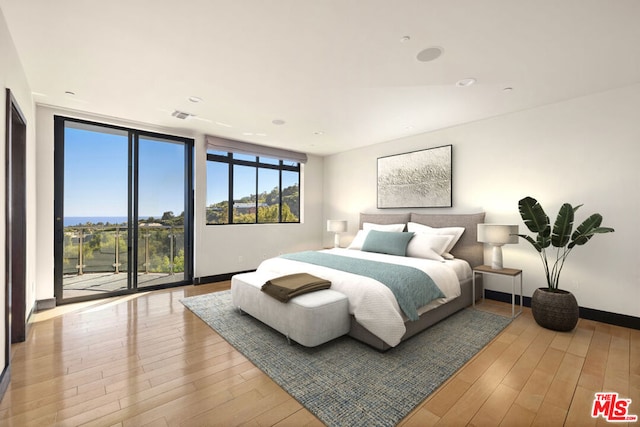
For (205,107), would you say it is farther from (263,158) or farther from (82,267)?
(82,267)

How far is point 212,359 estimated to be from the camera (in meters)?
2.33

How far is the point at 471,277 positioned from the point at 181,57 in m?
4.11

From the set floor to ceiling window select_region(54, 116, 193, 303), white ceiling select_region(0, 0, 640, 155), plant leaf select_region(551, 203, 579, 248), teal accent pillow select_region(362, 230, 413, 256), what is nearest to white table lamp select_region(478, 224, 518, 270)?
plant leaf select_region(551, 203, 579, 248)

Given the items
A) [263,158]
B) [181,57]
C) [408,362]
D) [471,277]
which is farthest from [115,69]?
[471,277]

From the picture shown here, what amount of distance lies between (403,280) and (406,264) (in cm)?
68

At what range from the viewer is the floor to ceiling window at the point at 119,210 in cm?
388

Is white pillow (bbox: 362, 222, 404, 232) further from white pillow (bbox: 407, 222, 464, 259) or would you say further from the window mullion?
the window mullion

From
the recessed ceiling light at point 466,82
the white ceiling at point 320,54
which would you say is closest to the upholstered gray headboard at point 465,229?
the white ceiling at point 320,54

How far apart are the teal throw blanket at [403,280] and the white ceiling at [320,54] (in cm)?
194

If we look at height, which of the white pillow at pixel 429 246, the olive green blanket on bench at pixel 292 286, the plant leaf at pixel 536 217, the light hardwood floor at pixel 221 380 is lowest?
the light hardwood floor at pixel 221 380

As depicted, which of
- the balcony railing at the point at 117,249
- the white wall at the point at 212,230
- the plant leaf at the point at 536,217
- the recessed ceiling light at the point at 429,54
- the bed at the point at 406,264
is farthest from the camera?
the balcony railing at the point at 117,249

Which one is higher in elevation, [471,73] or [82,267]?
[471,73]

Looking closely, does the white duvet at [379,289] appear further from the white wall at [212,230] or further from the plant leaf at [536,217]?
the white wall at [212,230]

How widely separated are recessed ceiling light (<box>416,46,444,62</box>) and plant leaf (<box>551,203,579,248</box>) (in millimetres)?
2112
